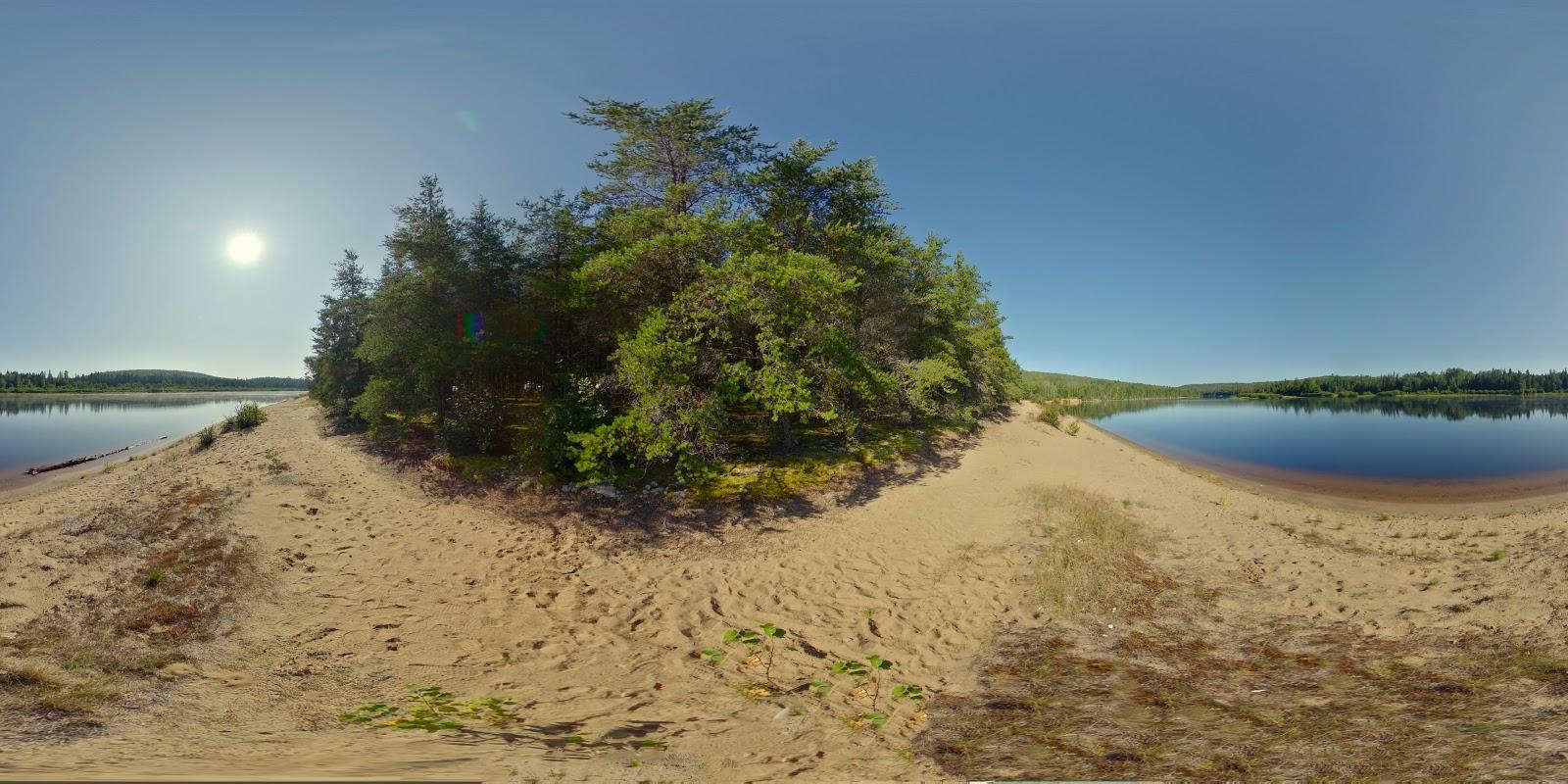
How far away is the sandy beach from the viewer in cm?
400

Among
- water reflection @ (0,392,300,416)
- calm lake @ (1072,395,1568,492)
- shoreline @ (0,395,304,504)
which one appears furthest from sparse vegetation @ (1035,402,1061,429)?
water reflection @ (0,392,300,416)

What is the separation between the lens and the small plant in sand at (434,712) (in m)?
4.45

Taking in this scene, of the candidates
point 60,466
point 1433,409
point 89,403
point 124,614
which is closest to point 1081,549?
point 124,614

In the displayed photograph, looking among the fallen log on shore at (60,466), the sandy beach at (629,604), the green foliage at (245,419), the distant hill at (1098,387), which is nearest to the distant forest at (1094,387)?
the distant hill at (1098,387)

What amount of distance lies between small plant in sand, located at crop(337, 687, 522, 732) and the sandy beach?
193 mm

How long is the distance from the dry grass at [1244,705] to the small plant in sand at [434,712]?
3.76 m

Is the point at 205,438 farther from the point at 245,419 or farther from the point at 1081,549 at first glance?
the point at 1081,549

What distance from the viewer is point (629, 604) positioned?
7.93 metres

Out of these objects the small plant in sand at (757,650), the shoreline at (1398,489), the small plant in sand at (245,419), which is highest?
the small plant in sand at (245,419)

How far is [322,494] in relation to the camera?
1170 centimetres

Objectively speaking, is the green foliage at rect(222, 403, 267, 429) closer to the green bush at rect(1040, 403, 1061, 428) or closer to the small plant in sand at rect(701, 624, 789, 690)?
the small plant in sand at rect(701, 624, 789, 690)

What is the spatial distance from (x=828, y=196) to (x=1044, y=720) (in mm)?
16617

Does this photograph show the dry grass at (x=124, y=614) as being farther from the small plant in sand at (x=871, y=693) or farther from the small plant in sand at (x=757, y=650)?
the small plant in sand at (x=871, y=693)

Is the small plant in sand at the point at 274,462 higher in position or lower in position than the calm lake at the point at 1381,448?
higher
